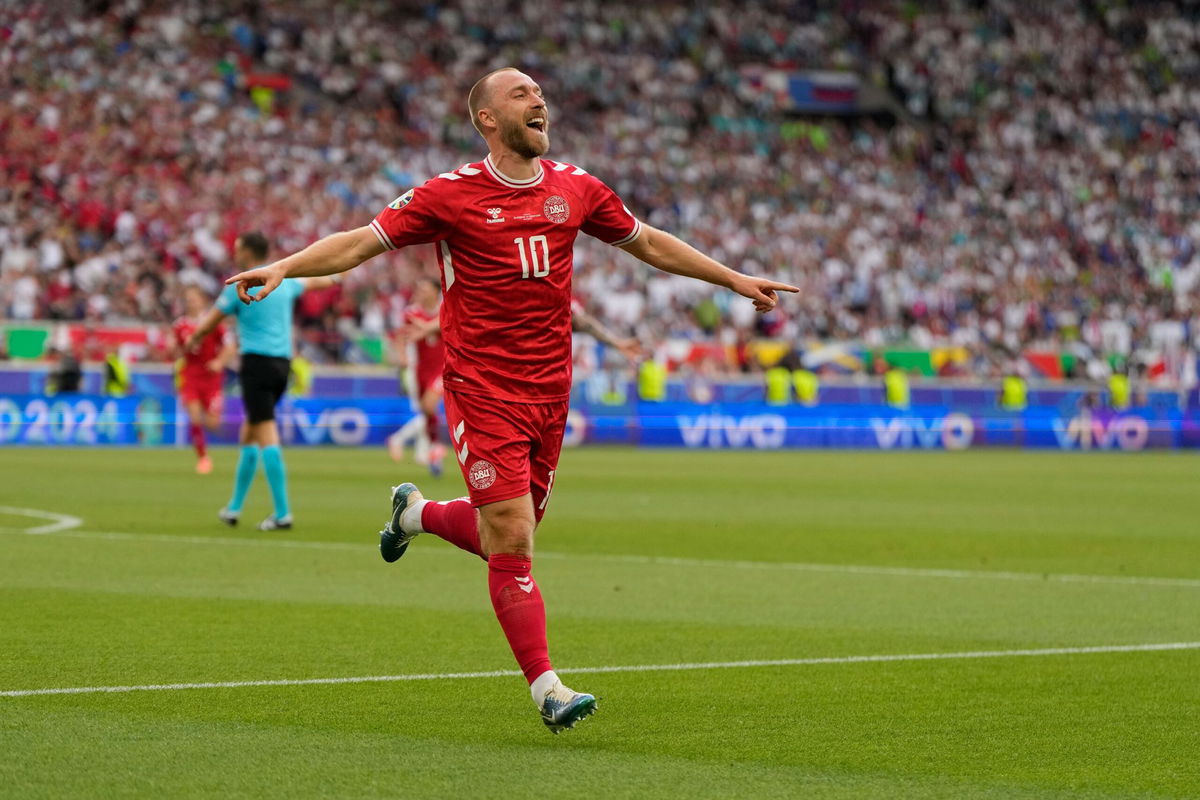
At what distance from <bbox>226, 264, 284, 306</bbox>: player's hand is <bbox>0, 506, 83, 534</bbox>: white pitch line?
879 cm

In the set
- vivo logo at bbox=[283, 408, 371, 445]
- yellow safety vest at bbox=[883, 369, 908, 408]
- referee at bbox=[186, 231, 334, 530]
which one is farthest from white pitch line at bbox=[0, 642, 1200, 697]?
yellow safety vest at bbox=[883, 369, 908, 408]

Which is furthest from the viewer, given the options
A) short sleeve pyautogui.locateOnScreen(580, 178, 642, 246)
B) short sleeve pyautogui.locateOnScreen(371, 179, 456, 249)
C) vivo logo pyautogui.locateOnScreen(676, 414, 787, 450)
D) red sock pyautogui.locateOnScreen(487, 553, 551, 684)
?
vivo logo pyautogui.locateOnScreen(676, 414, 787, 450)

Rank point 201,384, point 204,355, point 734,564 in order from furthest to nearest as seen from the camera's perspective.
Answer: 1. point 201,384
2. point 204,355
3. point 734,564

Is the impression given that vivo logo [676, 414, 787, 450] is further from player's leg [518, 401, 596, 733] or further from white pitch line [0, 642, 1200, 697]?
player's leg [518, 401, 596, 733]

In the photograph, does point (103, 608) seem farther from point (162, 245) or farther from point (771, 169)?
point (771, 169)

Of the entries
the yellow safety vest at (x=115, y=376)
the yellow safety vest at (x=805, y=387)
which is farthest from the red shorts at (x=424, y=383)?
the yellow safety vest at (x=805, y=387)

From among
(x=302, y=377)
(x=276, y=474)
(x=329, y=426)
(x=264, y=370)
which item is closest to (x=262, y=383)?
(x=264, y=370)

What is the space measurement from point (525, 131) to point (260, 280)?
1.06m

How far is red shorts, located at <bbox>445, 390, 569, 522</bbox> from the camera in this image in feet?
21.4

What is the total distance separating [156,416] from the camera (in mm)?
31297

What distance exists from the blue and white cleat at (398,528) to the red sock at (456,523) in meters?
0.25

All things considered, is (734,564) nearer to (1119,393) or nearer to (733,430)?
(733,430)

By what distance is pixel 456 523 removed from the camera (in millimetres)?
7195

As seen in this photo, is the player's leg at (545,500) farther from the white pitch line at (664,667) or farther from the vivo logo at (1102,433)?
the vivo logo at (1102,433)
